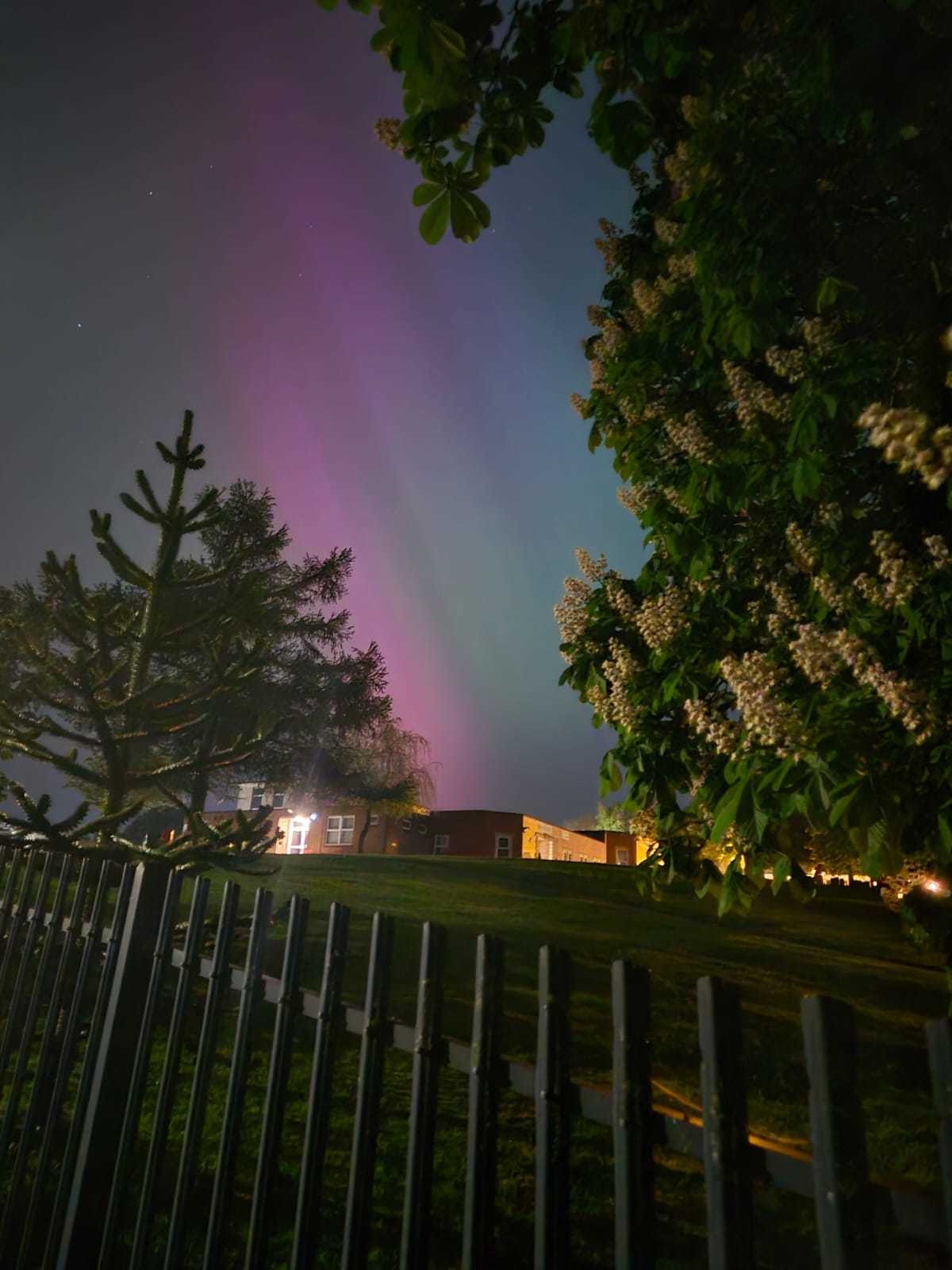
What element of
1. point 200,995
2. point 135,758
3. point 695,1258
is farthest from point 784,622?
point 135,758

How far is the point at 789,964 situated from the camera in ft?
41.1

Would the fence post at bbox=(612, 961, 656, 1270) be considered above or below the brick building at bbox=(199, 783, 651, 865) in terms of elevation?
below

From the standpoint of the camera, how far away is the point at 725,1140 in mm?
1978

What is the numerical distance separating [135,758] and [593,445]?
17.4 metres

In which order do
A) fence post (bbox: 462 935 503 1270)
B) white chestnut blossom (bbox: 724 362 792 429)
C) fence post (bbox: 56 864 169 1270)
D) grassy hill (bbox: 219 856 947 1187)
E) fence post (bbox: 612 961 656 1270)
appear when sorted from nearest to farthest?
fence post (bbox: 612 961 656 1270) < fence post (bbox: 462 935 503 1270) < fence post (bbox: 56 864 169 1270) < white chestnut blossom (bbox: 724 362 792 429) < grassy hill (bbox: 219 856 947 1187)

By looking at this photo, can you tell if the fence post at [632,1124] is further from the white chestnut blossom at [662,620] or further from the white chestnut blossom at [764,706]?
the white chestnut blossom at [662,620]

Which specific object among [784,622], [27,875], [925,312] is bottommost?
[27,875]

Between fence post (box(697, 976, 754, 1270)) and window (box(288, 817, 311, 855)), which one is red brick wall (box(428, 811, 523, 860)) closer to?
window (box(288, 817, 311, 855))

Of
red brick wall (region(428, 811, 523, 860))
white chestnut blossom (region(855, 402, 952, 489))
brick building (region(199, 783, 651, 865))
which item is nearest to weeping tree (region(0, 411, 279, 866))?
white chestnut blossom (region(855, 402, 952, 489))

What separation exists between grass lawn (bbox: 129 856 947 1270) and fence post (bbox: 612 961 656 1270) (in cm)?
58

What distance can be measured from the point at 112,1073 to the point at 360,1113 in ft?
5.82

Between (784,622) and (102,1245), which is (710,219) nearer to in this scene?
(784,622)

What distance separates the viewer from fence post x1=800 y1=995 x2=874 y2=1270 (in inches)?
69.7

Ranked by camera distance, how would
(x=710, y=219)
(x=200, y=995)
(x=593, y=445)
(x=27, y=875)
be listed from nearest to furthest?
(x=710, y=219)
(x=27, y=875)
(x=593, y=445)
(x=200, y=995)
